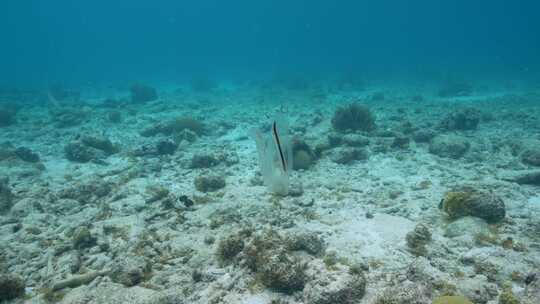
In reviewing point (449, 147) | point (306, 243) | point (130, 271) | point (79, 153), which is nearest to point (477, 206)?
point (306, 243)

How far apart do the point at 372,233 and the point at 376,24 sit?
172630 mm

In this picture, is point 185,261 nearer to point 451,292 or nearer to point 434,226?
point 451,292

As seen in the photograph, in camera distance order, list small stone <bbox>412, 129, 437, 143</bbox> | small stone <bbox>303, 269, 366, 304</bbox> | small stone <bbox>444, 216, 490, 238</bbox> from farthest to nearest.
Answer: small stone <bbox>412, 129, 437, 143</bbox> < small stone <bbox>444, 216, 490, 238</bbox> < small stone <bbox>303, 269, 366, 304</bbox>

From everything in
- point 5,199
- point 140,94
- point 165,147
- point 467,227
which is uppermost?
point 140,94

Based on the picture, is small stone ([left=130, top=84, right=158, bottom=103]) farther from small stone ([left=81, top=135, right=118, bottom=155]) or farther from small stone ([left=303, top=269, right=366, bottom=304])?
small stone ([left=303, top=269, right=366, bottom=304])

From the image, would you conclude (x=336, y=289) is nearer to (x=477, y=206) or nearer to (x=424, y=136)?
(x=477, y=206)

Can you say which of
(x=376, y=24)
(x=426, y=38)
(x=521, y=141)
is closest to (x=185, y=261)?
(x=521, y=141)

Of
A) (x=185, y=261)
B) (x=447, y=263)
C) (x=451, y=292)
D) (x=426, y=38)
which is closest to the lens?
(x=451, y=292)

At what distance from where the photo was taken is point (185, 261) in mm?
5504

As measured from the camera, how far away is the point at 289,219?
22.0 feet

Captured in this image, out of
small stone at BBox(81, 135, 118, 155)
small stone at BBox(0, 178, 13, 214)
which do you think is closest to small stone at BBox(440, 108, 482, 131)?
small stone at BBox(81, 135, 118, 155)

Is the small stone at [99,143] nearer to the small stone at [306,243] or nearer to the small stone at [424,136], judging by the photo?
the small stone at [306,243]

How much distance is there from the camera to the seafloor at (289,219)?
462 cm

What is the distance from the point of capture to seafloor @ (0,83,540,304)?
4.62m
